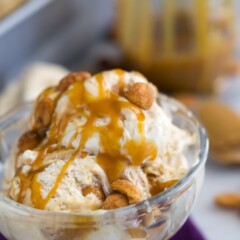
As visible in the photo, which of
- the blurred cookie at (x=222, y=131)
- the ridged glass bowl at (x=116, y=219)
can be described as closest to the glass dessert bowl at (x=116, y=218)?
the ridged glass bowl at (x=116, y=219)

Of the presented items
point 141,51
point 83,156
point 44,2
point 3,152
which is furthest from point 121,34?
point 83,156

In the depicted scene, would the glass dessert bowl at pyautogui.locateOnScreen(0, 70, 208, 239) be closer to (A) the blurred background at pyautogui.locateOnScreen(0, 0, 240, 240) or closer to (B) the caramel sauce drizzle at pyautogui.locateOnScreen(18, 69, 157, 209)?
(B) the caramel sauce drizzle at pyautogui.locateOnScreen(18, 69, 157, 209)

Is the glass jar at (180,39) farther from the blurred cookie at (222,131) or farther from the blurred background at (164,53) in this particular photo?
the blurred cookie at (222,131)

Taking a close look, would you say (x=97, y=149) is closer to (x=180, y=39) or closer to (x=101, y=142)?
(x=101, y=142)

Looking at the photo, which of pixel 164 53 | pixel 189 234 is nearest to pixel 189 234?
pixel 189 234

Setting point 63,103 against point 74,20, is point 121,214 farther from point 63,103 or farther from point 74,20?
point 74,20

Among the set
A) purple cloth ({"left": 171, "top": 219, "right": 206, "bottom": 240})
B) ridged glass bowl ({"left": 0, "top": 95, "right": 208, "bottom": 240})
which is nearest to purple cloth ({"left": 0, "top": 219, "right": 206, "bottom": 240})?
purple cloth ({"left": 171, "top": 219, "right": 206, "bottom": 240})
